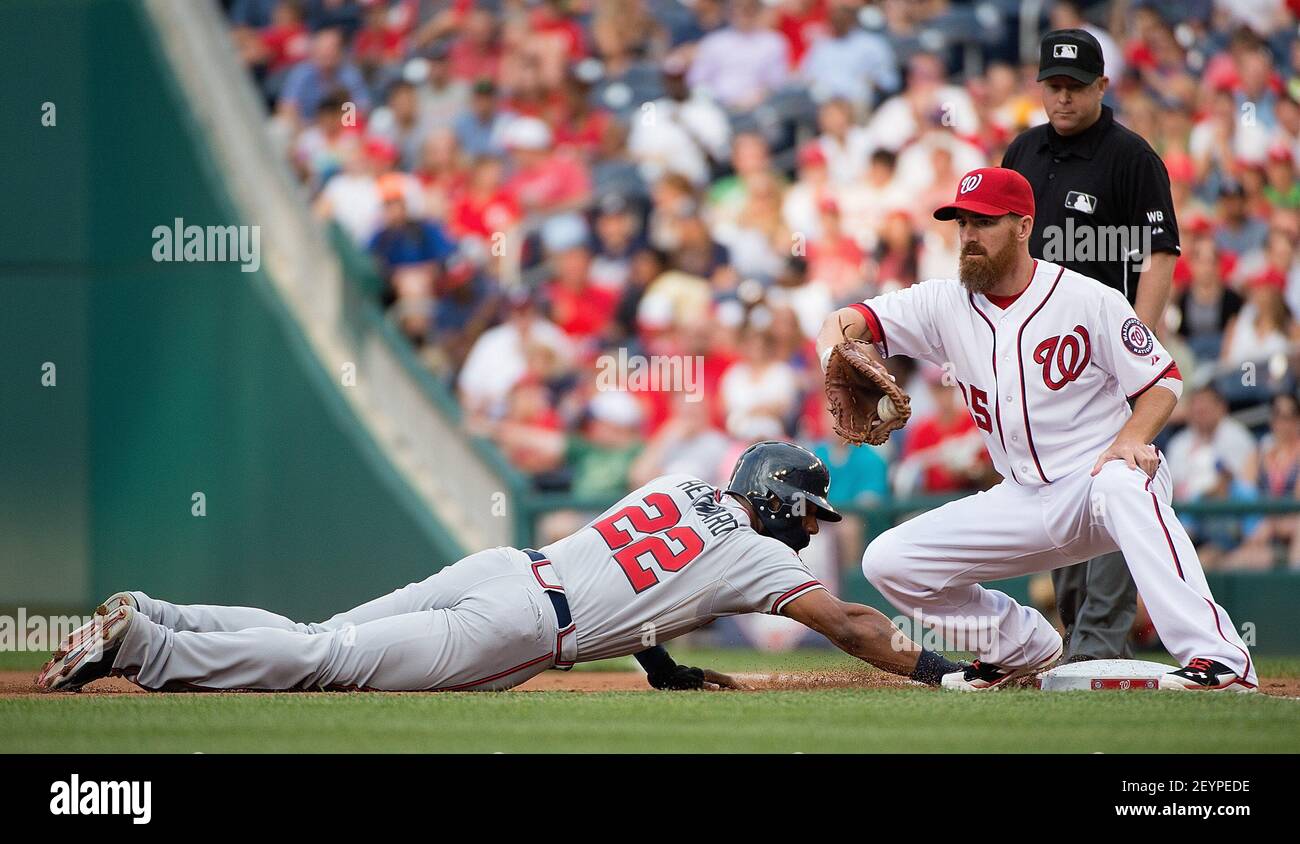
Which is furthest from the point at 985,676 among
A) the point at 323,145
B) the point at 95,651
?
the point at 323,145

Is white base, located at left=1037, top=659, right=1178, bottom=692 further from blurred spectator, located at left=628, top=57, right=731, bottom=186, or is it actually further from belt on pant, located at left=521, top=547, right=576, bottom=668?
blurred spectator, located at left=628, top=57, right=731, bottom=186

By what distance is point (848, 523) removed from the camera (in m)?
8.60

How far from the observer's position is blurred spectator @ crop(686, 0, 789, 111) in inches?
450

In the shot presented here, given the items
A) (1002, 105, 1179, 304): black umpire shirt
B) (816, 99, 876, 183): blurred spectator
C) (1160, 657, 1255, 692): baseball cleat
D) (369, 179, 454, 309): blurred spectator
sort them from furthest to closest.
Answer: (816, 99, 876, 183): blurred spectator → (369, 179, 454, 309): blurred spectator → (1002, 105, 1179, 304): black umpire shirt → (1160, 657, 1255, 692): baseball cleat

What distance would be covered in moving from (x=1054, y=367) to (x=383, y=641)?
236 cm

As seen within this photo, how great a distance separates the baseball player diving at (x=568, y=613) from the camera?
519 cm

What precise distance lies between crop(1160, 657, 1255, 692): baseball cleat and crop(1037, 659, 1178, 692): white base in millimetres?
123

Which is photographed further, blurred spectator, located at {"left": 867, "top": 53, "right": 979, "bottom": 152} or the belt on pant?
blurred spectator, located at {"left": 867, "top": 53, "right": 979, "bottom": 152}

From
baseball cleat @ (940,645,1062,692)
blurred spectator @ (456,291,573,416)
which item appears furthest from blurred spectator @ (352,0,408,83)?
baseball cleat @ (940,645,1062,692)

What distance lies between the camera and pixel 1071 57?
614 cm

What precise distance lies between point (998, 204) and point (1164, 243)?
0.99 meters
